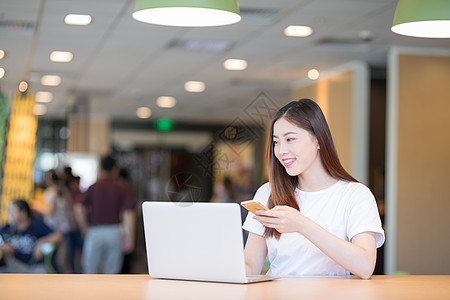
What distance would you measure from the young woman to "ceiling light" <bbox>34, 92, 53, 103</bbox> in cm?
942

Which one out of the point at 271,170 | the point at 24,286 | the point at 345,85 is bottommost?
the point at 24,286

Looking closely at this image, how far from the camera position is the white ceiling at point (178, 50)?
18.8 ft

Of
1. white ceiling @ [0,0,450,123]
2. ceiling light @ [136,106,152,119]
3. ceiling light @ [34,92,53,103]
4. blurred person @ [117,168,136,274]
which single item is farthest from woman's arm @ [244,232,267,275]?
ceiling light @ [136,106,152,119]

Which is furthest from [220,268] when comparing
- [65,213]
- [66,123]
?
[66,123]

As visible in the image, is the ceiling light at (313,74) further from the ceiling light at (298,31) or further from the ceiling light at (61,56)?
the ceiling light at (61,56)

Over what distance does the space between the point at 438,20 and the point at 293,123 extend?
825 mm

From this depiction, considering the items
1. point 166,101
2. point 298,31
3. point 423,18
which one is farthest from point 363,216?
point 166,101

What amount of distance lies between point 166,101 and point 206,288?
36.1 ft

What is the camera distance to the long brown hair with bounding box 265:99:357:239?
8.64 feet

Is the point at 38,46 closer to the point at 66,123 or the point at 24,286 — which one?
the point at 24,286

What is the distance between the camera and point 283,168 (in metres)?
2.78

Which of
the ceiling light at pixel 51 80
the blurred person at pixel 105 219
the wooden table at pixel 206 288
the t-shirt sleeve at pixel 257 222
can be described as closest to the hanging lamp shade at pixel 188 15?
the t-shirt sleeve at pixel 257 222

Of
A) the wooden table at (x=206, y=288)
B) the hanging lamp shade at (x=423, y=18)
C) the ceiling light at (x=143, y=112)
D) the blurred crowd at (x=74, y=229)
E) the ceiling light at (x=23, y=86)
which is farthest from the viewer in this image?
the ceiling light at (x=143, y=112)

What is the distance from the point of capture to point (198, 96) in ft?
39.9
